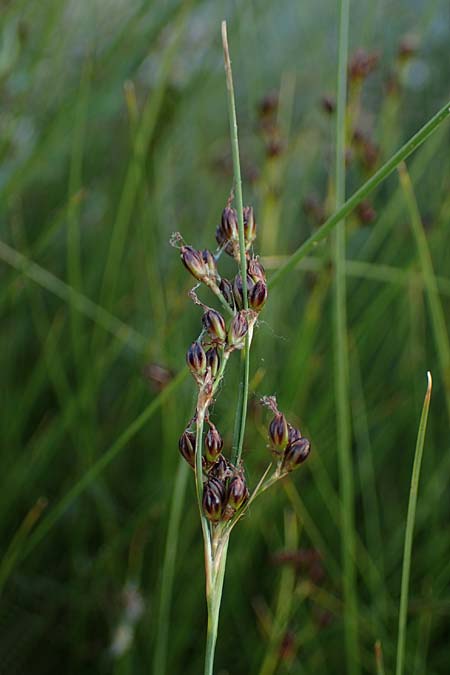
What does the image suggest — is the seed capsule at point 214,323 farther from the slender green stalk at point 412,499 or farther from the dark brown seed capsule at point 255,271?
the slender green stalk at point 412,499

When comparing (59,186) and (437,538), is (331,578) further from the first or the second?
(59,186)

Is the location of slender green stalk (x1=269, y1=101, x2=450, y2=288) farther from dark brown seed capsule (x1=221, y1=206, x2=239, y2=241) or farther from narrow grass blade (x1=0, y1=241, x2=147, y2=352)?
narrow grass blade (x1=0, y1=241, x2=147, y2=352)

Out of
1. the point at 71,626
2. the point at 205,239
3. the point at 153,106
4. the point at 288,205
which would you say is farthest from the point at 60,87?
the point at 71,626

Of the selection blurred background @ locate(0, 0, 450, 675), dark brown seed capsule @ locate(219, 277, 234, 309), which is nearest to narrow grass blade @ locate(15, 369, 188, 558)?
blurred background @ locate(0, 0, 450, 675)

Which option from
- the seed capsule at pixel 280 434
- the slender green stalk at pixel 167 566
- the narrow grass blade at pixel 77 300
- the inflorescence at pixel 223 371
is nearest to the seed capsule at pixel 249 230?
the inflorescence at pixel 223 371

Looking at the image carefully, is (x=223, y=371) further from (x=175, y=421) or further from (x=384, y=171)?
(x=175, y=421)

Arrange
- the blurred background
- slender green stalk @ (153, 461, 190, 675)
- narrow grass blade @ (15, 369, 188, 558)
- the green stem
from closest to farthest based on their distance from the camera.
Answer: the green stem
narrow grass blade @ (15, 369, 188, 558)
slender green stalk @ (153, 461, 190, 675)
the blurred background
